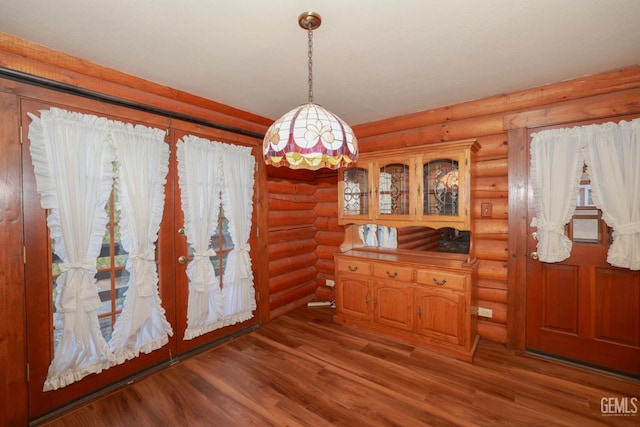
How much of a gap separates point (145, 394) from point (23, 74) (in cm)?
239

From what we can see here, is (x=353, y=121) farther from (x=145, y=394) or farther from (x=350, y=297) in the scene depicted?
(x=145, y=394)

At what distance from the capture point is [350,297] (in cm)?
332

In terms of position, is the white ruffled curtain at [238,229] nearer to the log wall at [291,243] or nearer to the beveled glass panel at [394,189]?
the log wall at [291,243]

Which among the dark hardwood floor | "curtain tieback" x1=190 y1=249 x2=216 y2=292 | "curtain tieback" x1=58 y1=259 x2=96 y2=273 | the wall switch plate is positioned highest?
the wall switch plate

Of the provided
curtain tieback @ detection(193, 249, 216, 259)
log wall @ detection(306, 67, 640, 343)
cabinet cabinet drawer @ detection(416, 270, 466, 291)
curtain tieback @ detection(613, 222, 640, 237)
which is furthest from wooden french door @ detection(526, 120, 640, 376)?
curtain tieback @ detection(193, 249, 216, 259)

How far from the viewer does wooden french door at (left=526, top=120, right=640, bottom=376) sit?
2.31m

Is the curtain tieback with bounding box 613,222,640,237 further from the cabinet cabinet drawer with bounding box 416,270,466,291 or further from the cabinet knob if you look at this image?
the cabinet knob

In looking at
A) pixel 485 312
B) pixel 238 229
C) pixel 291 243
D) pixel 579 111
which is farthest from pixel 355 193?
pixel 579 111

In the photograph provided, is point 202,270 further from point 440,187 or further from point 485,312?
point 485,312

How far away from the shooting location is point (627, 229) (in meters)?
2.22

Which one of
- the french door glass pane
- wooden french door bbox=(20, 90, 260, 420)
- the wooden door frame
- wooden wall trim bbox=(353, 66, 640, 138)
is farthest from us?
the wooden door frame

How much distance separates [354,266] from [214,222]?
164 centimetres

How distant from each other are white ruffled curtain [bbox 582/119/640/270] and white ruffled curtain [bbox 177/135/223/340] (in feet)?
11.3

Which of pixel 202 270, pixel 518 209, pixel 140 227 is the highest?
pixel 518 209
